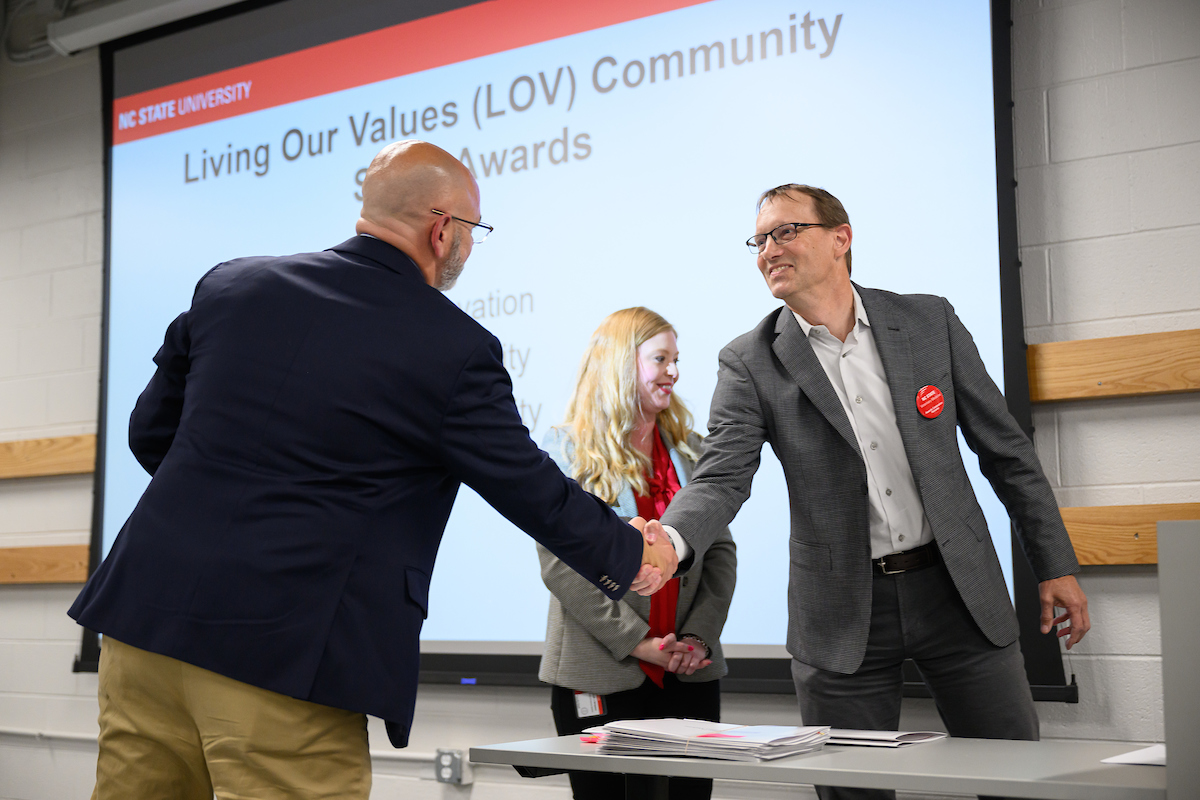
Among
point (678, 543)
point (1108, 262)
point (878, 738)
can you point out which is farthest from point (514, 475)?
point (1108, 262)

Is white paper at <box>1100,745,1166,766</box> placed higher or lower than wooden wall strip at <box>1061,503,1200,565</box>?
lower

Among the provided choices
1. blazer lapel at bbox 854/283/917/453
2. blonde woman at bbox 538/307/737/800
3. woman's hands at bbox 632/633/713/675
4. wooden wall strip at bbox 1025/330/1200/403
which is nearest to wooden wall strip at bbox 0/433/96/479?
Answer: blonde woman at bbox 538/307/737/800

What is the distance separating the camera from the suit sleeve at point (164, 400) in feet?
5.08

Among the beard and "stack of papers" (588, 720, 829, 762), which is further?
the beard

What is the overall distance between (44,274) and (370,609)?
3.45 m

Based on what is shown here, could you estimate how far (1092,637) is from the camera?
2330 mm

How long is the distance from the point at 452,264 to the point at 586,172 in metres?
1.41

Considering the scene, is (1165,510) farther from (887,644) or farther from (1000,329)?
(887,644)

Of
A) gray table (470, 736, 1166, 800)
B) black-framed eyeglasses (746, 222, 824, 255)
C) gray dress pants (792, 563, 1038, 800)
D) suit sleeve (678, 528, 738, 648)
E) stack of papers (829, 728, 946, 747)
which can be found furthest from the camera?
suit sleeve (678, 528, 738, 648)

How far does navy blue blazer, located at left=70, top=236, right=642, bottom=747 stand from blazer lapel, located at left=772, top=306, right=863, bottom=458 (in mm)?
617

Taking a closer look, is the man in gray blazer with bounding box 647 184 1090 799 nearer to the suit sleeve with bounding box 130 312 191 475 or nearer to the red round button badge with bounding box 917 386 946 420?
the red round button badge with bounding box 917 386 946 420

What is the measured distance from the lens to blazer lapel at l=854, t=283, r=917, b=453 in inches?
74.7

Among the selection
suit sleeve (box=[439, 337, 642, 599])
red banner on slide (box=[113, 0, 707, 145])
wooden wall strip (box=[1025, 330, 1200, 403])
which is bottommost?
suit sleeve (box=[439, 337, 642, 599])

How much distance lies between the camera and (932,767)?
1169mm
